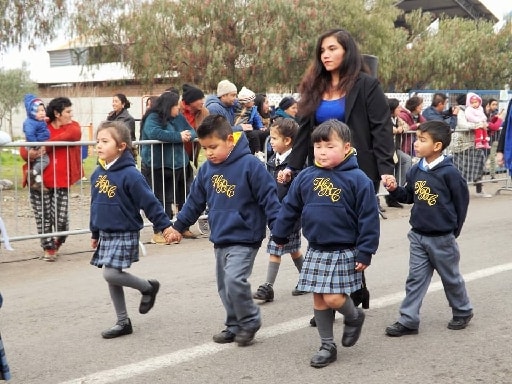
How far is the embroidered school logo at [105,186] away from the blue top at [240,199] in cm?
68

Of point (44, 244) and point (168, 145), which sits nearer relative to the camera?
point (44, 244)

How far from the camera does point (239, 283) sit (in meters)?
4.98

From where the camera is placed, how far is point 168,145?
972cm

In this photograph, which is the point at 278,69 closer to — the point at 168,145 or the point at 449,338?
the point at 168,145

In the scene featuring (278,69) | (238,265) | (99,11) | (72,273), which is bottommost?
(72,273)

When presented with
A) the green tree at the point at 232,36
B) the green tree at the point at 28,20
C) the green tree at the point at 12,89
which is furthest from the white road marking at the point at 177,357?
the green tree at the point at 12,89

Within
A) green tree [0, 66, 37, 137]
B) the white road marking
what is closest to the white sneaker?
the white road marking

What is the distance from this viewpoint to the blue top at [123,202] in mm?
5355

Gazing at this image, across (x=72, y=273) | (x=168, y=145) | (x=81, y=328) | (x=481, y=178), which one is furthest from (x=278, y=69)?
(x=81, y=328)

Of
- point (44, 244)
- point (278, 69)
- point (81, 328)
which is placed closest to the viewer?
point (81, 328)

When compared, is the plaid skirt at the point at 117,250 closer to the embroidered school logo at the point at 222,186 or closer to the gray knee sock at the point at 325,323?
the embroidered school logo at the point at 222,186

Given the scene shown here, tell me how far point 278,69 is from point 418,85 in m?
9.95

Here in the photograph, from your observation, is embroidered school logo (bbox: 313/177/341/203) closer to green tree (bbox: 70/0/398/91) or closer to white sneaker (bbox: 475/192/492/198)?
white sneaker (bbox: 475/192/492/198)

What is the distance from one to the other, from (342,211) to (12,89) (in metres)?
42.9
